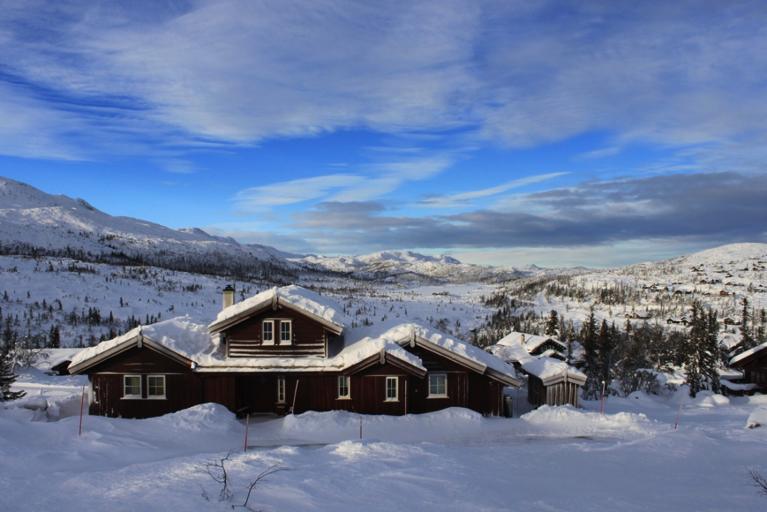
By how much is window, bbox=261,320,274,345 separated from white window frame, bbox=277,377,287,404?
5.88ft

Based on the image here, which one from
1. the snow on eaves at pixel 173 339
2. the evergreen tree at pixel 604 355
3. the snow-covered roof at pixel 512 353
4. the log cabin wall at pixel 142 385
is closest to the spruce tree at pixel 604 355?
the evergreen tree at pixel 604 355

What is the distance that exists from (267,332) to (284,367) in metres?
1.94

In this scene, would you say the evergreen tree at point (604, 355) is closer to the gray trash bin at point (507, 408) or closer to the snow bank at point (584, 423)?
the gray trash bin at point (507, 408)

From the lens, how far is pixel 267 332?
83.9 feet

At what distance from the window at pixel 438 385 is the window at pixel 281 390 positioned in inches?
270

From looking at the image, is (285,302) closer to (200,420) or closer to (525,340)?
(200,420)

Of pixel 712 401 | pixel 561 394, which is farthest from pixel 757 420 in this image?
pixel 712 401

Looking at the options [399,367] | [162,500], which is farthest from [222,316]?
[162,500]

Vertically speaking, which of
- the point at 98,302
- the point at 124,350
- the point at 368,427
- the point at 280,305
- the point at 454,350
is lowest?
the point at 368,427

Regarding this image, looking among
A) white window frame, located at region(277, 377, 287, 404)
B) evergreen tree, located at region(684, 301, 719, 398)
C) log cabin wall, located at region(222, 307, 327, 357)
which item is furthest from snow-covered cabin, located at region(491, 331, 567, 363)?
white window frame, located at region(277, 377, 287, 404)

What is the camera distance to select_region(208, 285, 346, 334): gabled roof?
2506cm

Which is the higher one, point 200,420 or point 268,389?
point 268,389

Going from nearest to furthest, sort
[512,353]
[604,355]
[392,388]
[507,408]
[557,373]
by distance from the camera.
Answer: [392,388] < [507,408] < [557,373] < [512,353] < [604,355]

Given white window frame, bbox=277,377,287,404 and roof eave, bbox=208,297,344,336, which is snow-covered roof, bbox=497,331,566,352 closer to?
roof eave, bbox=208,297,344,336
